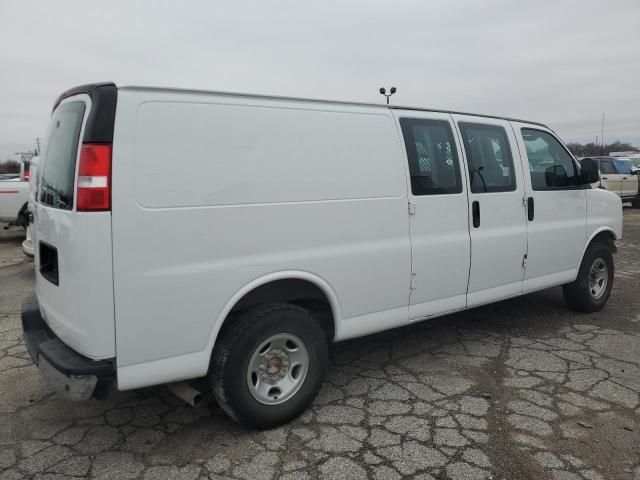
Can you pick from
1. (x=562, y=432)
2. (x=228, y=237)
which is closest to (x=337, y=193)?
(x=228, y=237)

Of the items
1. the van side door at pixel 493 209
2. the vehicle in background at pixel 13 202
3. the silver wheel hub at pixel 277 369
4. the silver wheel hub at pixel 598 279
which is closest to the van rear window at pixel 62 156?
the silver wheel hub at pixel 277 369

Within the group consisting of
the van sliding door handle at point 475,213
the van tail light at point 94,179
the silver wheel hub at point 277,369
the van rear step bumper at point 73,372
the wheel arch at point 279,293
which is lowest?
the silver wheel hub at point 277,369

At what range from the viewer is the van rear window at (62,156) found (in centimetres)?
277

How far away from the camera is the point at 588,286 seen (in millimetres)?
5582

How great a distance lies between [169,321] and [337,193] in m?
1.34

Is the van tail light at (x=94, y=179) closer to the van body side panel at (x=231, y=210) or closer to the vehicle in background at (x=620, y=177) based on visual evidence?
the van body side panel at (x=231, y=210)

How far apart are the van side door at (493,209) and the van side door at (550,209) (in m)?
0.15

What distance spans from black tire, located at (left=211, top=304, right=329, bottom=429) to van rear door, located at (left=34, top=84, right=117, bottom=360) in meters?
0.65

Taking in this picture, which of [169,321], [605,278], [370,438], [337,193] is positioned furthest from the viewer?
[605,278]

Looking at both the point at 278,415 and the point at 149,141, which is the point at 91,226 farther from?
the point at 278,415

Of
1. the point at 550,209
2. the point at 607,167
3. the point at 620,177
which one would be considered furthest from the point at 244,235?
the point at 620,177

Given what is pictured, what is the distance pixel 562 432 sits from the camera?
10.6ft

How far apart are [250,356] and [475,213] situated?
7.42 ft

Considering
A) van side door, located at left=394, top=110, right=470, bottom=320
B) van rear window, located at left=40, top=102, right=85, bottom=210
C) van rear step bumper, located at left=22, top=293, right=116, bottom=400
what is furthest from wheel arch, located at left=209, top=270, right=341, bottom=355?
van rear window, located at left=40, top=102, right=85, bottom=210
